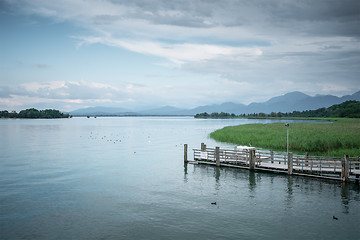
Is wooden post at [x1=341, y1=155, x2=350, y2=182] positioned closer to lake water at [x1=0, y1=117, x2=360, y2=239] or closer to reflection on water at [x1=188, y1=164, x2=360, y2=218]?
reflection on water at [x1=188, y1=164, x2=360, y2=218]

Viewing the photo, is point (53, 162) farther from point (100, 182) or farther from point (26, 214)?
point (26, 214)

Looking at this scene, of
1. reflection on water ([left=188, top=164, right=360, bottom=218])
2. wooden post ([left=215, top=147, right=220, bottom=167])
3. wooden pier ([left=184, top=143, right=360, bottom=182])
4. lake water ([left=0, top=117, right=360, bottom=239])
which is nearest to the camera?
lake water ([left=0, top=117, right=360, bottom=239])

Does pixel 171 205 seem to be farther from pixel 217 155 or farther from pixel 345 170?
pixel 345 170

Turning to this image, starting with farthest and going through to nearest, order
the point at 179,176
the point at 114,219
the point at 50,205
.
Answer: the point at 179,176 → the point at 50,205 → the point at 114,219

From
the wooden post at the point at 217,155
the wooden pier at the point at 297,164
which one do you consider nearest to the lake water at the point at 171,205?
the wooden pier at the point at 297,164

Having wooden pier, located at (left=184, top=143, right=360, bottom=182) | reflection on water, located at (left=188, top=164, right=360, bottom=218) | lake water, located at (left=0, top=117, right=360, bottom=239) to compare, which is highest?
wooden pier, located at (left=184, top=143, right=360, bottom=182)

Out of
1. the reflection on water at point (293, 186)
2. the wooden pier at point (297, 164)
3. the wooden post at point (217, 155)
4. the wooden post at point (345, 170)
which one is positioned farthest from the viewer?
the wooden post at point (217, 155)

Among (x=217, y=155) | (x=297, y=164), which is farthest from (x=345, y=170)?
(x=217, y=155)

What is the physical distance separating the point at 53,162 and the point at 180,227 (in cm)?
3145

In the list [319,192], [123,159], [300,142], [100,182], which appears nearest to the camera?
[319,192]

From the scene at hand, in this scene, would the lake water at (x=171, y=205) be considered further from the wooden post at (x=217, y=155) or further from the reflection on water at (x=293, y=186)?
the wooden post at (x=217, y=155)

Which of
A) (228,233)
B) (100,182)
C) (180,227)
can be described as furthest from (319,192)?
(100,182)

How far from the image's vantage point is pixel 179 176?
34562mm

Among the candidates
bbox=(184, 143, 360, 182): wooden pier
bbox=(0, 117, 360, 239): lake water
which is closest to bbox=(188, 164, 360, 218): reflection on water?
bbox=(0, 117, 360, 239): lake water
